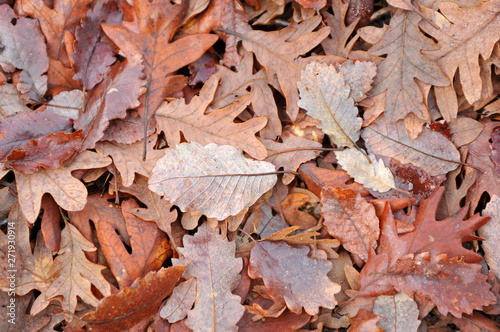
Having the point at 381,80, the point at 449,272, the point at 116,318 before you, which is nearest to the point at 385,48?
the point at 381,80

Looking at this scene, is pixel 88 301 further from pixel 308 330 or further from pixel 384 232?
pixel 384 232

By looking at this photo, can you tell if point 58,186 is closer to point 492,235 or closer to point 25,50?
point 25,50

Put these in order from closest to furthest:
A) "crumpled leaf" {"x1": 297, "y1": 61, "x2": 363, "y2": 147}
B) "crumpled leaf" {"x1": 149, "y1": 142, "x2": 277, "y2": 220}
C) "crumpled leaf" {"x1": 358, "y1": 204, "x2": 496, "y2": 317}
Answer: "crumpled leaf" {"x1": 358, "y1": 204, "x2": 496, "y2": 317} → "crumpled leaf" {"x1": 149, "y1": 142, "x2": 277, "y2": 220} → "crumpled leaf" {"x1": 297, "y1": 61, "x2": 363, "y2": 147}

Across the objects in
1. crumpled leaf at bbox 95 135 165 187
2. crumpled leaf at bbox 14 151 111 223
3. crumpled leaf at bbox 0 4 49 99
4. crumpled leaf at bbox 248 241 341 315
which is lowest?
crumpled leaf at bbox 248 241 341 315

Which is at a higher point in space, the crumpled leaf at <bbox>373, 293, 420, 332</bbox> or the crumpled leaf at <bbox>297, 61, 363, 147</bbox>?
the crumpled leaf at <bbox>297, 61, 363, 147</bbox>

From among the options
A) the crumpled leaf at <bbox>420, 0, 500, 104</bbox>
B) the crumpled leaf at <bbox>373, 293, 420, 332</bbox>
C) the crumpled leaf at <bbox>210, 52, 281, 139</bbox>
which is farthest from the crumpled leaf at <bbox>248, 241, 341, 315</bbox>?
the crumpled leaf at <bbox>420, 0, 500, 104</bbox>

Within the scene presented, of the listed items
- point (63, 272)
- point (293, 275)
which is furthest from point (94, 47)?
point (293, 275)

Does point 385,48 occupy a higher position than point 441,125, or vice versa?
point 385,48

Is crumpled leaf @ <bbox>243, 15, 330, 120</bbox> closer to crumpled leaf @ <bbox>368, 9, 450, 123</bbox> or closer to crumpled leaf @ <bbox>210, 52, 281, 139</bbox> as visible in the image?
crumpled leaf @ <bbox>210, 52, 281, 139</bbox>
